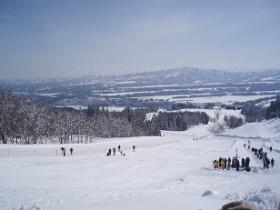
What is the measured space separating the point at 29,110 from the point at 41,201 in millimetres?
67905

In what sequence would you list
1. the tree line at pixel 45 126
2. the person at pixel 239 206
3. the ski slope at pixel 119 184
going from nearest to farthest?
the person at pixel 239 206
the ski slope at pixel 119 184
the tree line at pixel 45 126

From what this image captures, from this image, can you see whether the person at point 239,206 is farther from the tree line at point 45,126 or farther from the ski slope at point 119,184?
the tree line at point 45,126

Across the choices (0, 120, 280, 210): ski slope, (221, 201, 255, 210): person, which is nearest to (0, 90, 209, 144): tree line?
(0, 120, 280, 210): ski slope

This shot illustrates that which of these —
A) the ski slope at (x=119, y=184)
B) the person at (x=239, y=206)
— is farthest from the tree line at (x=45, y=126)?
the person at (x=239, y=206)

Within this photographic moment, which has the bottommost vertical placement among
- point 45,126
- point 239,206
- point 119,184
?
point 45,126

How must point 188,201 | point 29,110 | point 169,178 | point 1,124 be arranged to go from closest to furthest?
point 188,201 < point 169,178 < point 1,124 < point 29,110

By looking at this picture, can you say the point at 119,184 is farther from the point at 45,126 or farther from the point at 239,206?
the point at 45,126

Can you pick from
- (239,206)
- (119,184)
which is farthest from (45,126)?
(239,206)

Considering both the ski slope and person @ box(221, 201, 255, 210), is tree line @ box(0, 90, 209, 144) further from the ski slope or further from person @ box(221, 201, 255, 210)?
person @ box(221, 201, 255, 210)

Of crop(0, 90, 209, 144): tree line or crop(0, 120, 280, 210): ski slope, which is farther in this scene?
crop(0, 90, 209, 144): tree line

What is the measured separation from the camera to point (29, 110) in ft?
289

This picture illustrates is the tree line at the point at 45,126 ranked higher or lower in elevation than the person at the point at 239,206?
lower

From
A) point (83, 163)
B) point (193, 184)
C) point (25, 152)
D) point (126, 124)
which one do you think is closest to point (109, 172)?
point (83, 163)

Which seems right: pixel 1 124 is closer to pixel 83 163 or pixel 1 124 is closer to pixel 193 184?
pixel 83 163
